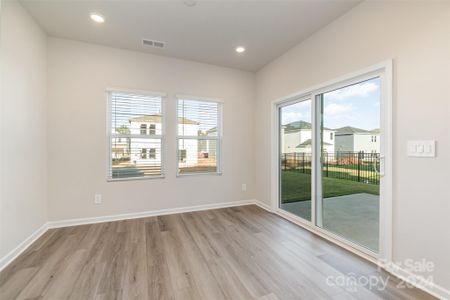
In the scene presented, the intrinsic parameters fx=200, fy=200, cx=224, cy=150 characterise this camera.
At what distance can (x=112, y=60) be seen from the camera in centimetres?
335

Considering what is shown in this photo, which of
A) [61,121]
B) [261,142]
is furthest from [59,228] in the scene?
[261,142]

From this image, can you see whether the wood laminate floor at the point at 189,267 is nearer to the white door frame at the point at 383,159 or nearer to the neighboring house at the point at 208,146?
the white door frame at the point at 383,159

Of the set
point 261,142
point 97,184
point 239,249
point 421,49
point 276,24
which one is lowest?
point 239,249

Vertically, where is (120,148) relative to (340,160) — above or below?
above

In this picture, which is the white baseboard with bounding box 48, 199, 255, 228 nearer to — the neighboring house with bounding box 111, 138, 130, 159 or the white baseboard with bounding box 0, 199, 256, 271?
the white baseboard with bounding box 0, 199, 256, 271

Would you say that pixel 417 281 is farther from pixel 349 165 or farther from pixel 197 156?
pixel 197 156

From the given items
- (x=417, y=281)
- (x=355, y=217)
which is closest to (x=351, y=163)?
(x=355, y=217)

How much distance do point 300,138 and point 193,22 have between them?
7.76 feet

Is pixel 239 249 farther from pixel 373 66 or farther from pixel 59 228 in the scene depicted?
pixel 59 228

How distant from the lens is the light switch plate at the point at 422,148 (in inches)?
66.7

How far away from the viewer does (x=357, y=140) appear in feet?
7.97

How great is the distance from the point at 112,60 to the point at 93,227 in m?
2.72

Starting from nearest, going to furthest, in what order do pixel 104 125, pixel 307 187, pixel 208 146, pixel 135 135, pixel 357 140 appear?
pixel 357 140 < pixel 307 187 < pixel 104 125 < pixel 135 135 < pixel 208 146

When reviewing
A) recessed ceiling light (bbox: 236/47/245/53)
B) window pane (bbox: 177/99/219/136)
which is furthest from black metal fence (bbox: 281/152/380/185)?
recessed ceiling light (bbox: 236/47/245/53)
